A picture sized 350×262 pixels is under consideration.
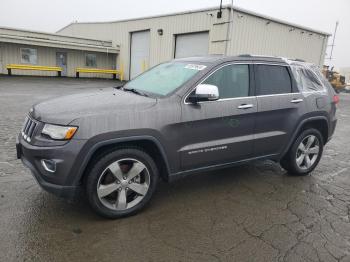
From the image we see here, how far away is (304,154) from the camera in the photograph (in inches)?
184

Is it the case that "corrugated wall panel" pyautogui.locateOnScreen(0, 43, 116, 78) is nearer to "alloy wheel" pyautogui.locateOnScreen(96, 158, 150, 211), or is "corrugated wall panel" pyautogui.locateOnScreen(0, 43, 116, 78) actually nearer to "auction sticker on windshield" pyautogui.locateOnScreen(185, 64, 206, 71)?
"auction sticker on windshield" pyautogui.locateOnScreen(185, 64, 206, 71)

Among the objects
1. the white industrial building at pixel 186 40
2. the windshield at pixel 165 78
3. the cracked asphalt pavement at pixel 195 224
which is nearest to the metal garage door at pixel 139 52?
the white industrial building at pixel 186 40

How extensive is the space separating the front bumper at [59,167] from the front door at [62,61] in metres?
24.1

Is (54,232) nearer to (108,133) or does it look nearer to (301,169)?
(108,133)

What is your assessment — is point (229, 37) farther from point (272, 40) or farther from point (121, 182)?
point (121, 182)

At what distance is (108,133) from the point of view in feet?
9.48

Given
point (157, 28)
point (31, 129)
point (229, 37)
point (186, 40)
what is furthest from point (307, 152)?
point (157, 28)

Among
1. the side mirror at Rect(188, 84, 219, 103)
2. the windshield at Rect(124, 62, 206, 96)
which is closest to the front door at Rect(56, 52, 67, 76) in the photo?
the windshield at Rect(124, 62, 206, 96)

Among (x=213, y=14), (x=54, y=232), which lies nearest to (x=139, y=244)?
(x=54, y=232)

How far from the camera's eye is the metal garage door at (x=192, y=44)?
57.6 feet

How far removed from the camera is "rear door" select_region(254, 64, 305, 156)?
400 centimetres

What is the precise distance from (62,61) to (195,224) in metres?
24.9

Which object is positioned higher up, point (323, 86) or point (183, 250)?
point (323, 86)

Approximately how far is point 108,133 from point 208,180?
2.05 metres
